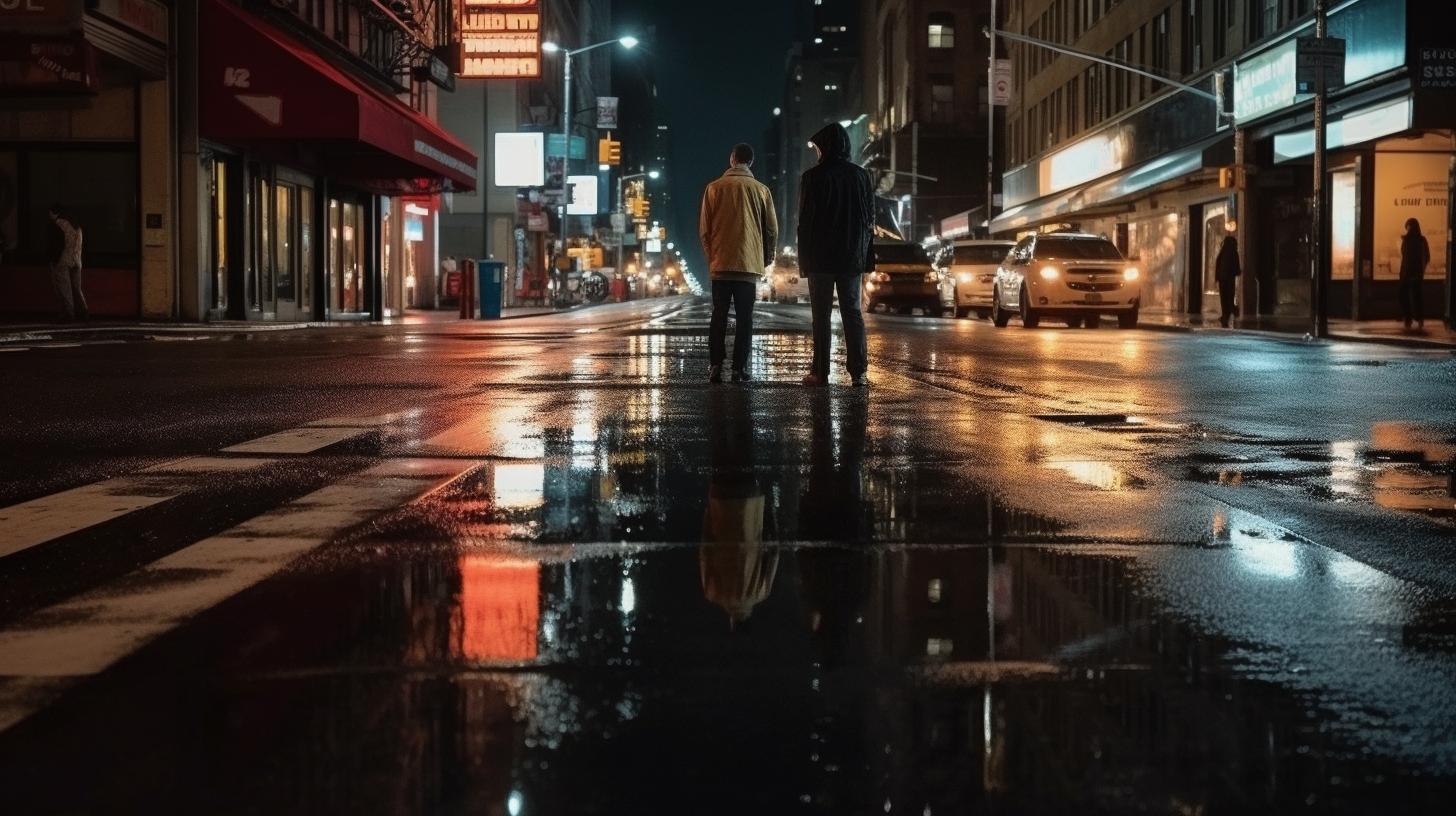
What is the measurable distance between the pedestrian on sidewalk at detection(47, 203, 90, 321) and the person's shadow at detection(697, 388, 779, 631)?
19119 millimetres

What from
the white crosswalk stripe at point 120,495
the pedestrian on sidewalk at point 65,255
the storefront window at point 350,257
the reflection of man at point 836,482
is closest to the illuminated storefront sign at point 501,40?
the storefront window at point 350,257

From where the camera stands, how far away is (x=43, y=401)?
11531 millimetres

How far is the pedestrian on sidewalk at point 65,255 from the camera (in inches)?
1003

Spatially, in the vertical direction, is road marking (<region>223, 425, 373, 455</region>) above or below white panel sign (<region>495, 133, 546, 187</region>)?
below

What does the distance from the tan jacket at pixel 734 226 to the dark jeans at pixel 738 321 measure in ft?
0.27

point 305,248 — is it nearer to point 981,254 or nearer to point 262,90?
point 262,90

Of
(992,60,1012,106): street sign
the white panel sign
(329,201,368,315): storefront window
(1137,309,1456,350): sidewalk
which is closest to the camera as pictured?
(1137,309,1456,350): sidewalk

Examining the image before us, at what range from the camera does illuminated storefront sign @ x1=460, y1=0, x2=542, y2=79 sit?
1844 inches

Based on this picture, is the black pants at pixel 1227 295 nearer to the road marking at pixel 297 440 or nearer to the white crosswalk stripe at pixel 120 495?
the road marking at pixel 297 440

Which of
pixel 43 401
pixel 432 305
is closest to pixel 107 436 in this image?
pixel 43 401

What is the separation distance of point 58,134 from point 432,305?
2991cm

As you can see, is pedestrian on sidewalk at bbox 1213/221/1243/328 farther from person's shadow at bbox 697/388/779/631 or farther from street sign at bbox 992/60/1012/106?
street sign at bbox 992/60/1012/106

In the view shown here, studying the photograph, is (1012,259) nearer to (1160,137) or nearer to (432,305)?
(1160,137)

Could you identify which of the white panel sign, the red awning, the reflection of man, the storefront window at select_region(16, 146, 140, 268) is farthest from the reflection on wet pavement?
the white panel sign
